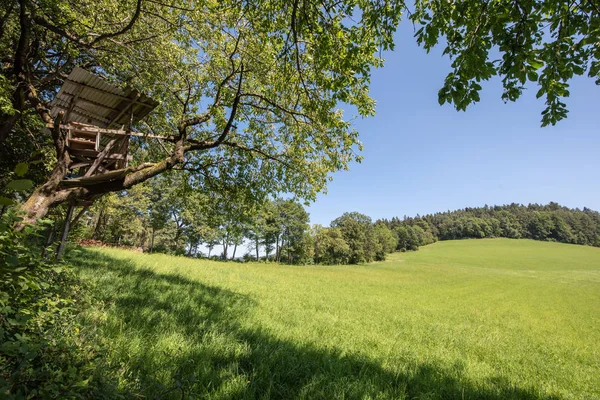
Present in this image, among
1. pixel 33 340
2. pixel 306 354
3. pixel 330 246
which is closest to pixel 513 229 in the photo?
pixel 330 246

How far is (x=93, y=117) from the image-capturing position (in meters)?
7.68

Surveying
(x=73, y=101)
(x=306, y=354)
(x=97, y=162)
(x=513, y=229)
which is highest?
(x=513, y=229)

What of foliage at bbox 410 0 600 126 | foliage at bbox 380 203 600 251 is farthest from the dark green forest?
foliage at bbox 410 0 600 126

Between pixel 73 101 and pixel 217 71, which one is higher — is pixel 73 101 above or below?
below

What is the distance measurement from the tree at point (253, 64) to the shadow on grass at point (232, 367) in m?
2.47

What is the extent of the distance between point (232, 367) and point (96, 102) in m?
7.57

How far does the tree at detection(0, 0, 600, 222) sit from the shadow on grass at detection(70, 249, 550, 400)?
8.10ft

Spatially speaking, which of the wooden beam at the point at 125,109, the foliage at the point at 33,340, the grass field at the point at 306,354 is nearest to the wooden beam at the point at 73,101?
the wooden beam at the point at 125,109

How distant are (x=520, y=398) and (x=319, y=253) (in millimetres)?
61661

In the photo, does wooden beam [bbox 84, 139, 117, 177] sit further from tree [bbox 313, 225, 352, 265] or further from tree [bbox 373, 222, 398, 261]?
tree [bbox 373, 222, 398, 261]

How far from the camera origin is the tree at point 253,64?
317cm

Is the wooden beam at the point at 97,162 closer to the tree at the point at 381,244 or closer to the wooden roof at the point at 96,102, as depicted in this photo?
the wooden roof at the point at 96,102

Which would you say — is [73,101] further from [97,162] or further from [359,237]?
[359,237]

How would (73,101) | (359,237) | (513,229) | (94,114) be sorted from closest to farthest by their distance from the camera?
(73,101), (94,114), (359,237), (513,229)
